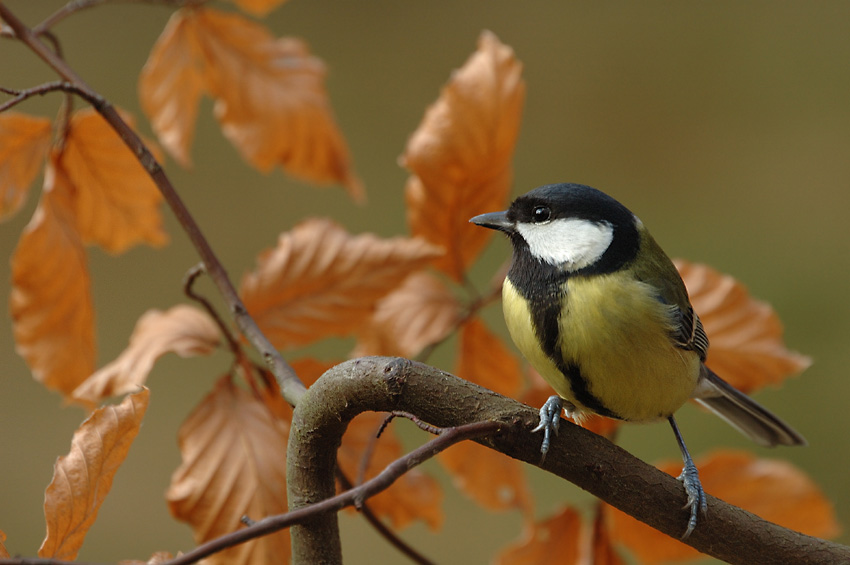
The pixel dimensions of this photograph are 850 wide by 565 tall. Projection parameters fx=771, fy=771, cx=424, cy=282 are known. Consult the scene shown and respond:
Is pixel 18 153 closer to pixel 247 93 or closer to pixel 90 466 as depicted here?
pixel 247 93

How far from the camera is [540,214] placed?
0.59 meters

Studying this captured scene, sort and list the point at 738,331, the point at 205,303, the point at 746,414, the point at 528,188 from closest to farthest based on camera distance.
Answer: the point at 205,303, the point at 738,331, the point at 746,414, the point at 528,188

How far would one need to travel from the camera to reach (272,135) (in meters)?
0.66

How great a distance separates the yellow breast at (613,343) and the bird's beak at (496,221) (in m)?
0.05

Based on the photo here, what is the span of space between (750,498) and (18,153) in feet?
1.95

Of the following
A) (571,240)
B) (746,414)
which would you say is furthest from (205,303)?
(746,414)

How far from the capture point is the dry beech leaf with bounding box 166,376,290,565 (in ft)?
1.53

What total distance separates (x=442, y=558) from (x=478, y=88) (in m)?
1.08

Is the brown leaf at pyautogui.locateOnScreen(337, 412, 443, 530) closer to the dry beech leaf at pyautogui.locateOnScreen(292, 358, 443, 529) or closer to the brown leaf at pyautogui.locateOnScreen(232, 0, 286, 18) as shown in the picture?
the dry beech leaf at pyautogui.locateOnScreen(292, 358, 443, 529)

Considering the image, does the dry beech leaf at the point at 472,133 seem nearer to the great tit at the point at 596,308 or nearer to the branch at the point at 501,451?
the great tit at the point at 596,308

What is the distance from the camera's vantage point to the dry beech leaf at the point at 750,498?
1.90ft

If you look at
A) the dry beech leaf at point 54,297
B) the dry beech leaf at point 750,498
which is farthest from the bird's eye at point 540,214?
the dry beech leaf at point 54,297

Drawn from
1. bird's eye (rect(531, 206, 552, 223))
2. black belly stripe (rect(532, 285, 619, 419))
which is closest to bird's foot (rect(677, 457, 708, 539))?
black belly stripe (rect(532, 285, 619, 419))

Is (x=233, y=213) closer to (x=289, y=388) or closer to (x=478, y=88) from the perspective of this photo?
(x=478, y=88)
